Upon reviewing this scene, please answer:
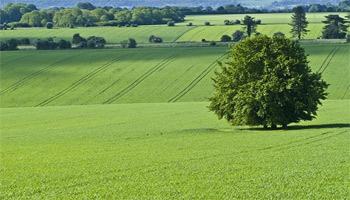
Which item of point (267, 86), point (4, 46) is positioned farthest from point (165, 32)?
point (267, 86)

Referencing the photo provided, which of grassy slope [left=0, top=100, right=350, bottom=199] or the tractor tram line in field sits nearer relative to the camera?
grassy slope [left=0, top=100, right=350, bottom=199]

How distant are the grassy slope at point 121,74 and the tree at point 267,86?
3077 centimetres

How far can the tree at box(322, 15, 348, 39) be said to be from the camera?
151 meters

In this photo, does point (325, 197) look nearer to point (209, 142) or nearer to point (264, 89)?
point (209, 142)

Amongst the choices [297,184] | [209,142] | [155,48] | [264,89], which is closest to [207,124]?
[264,89]

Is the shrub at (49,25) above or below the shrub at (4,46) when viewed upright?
below

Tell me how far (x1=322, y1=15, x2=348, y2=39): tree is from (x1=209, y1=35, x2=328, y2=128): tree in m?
103

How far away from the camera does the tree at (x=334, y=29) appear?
5935 inches

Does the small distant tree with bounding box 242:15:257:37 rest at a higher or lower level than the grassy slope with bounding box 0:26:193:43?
higher

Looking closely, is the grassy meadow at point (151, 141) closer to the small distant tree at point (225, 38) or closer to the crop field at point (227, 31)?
the small distant tree at point (225, 38)

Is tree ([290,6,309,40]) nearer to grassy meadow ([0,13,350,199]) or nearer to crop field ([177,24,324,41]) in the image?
crop field ([177,24,324,41])

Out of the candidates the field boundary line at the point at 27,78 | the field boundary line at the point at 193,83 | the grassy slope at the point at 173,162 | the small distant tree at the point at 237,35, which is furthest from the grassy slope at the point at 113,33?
the grassy slope at the point at 173,162

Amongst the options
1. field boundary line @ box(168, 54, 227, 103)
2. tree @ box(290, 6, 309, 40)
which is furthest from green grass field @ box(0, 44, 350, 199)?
tree @ box(290, 6, 309, 40)

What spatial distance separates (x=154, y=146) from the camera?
38.2 metres
